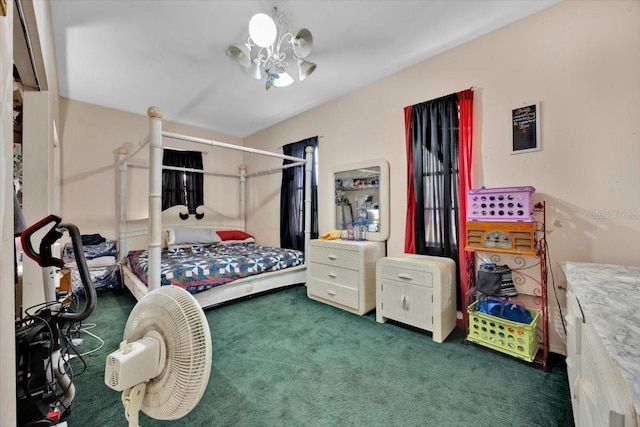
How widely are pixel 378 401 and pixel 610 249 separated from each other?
66.3 inches

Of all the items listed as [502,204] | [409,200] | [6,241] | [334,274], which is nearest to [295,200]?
[334,274]

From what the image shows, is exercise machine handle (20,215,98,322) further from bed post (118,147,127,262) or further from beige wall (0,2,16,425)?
bed post (118,147,127,262)

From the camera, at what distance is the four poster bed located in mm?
2119

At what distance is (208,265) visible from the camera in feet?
8.70

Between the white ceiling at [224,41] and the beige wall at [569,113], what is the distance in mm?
217

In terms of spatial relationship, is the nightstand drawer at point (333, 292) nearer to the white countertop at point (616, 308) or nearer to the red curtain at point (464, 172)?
the red curtain at point (464, 172)

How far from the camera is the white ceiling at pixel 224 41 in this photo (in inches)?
73.2

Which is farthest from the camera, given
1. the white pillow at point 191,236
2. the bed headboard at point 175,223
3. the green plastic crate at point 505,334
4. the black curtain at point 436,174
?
the white pillow at point 191,236

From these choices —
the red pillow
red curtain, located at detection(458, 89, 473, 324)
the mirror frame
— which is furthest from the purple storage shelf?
the red pillow

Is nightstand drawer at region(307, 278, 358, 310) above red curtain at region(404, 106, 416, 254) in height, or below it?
below

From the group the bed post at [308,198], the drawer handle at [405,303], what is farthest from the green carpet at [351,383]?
the bed post at [308,198]

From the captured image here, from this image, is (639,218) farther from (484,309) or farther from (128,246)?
(128,246)

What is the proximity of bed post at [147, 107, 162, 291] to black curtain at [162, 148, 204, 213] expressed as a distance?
2.12 meters

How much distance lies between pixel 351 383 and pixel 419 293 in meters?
0.91
